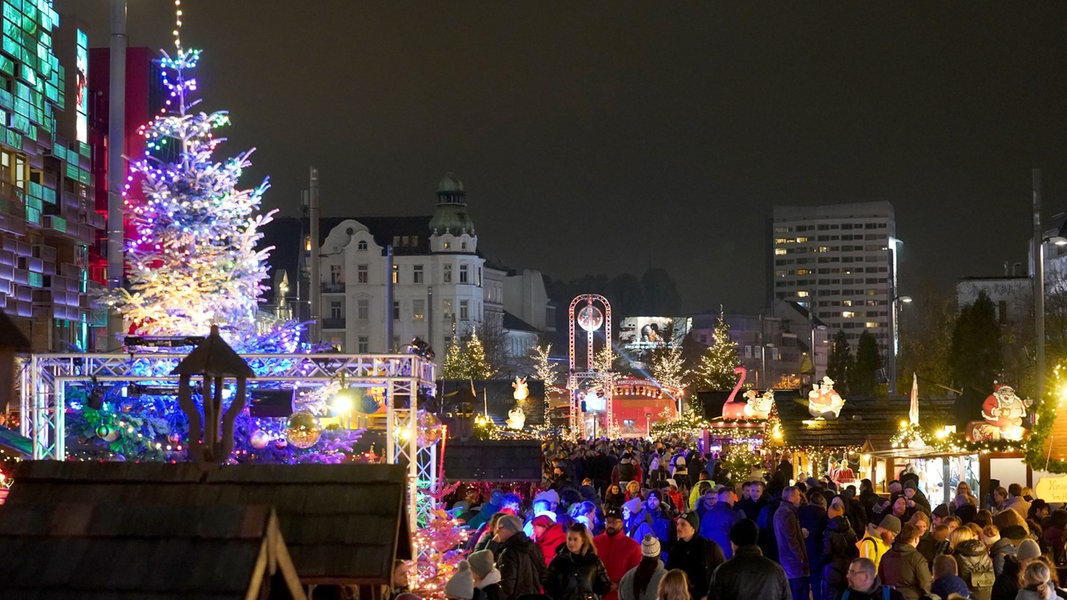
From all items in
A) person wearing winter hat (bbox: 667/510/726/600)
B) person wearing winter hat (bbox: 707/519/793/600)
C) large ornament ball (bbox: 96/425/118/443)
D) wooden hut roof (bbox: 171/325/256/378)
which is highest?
wooden hut roof (bbox: 171/325/256/378)

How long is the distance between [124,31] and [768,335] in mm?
144429

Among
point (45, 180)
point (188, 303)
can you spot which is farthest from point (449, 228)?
point (188, 303)

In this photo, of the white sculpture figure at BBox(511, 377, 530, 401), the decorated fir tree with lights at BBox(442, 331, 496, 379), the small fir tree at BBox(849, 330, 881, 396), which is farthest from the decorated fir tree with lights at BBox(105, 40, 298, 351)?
the small fir tree at BBox(849, 330, 881, 396)

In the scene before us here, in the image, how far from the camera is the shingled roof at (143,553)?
4.76 m

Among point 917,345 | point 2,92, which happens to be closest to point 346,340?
point 917,345

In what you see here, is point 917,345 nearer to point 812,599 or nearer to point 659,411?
point 659,411

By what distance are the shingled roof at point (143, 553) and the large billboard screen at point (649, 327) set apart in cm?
10368

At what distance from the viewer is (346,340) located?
375 feet

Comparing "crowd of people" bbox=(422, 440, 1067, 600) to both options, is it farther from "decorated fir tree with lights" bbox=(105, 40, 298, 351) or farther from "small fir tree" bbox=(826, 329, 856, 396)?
"small fir tree" bbox=(826, 329, 856, 396)

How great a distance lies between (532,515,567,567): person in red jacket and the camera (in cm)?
1435

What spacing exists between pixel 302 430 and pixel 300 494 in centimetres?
1234

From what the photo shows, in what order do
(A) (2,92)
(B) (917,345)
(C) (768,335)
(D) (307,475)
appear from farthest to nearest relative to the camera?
(C) (768,335)
(B) (917,345)
(A) (2,92)
(D) (307,475)

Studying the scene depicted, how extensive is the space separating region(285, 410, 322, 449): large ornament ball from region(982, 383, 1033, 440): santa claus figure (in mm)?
9790

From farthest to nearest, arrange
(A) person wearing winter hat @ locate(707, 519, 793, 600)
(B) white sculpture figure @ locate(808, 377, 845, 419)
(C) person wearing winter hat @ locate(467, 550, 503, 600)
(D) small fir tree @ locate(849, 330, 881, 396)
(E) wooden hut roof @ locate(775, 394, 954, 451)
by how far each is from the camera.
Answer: (D) small fir tree @ locate(849, 330, 881, 396), (B) white sculpture figure @ locate(808, 377, 845, 419), (E) wooden hut roof @ locate(775, 394, 954, 451), (A) person wearing winter hat @ locate(707, 519, 793, 600), (C) person wearing winter hat @ locate(467, 550, 503, 600)
